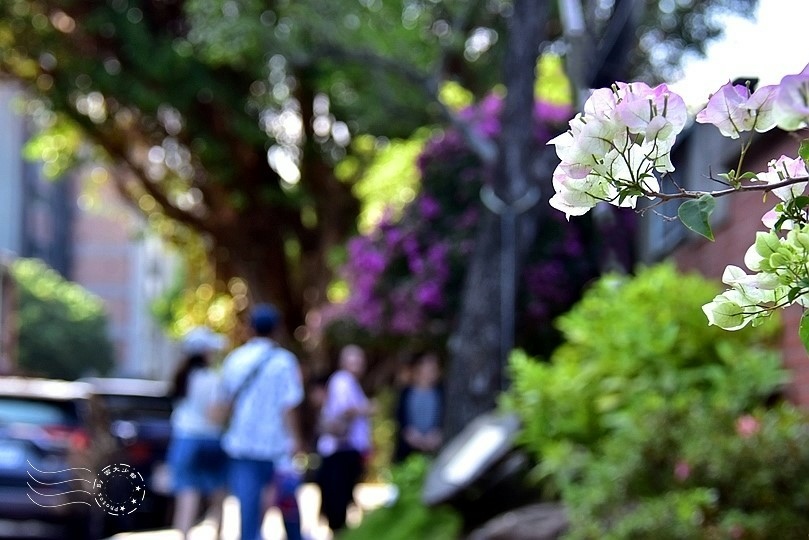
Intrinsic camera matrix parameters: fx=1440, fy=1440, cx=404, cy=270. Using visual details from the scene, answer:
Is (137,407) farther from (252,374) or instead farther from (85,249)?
(85,249)

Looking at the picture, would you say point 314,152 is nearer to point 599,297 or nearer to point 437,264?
point 437,264

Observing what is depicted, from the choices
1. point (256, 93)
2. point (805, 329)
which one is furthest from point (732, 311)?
point (256, 93)

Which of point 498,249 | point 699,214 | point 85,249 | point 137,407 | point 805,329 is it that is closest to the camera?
point 699,214

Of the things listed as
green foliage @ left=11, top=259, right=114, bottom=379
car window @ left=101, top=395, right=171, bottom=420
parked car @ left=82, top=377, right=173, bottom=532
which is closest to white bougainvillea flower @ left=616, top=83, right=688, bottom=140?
A: parked car @ left=82, top=377, right=173, bottom=532

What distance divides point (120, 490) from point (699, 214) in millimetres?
2335

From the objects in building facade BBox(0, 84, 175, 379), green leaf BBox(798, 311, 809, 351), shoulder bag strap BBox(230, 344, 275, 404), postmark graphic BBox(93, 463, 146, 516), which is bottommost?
green leaf BBox(798, 311, 809, 351)

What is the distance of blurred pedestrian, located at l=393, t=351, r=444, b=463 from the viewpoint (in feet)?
38.4

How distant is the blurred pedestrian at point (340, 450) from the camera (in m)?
10.2

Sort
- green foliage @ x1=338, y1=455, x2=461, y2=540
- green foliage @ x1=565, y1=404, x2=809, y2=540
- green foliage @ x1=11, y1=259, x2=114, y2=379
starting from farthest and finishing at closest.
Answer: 1. green foliage @ x1=11, y1=259, x2=114, y2=379
2. green foliage @ x1=338, y1=455, x2=461, y2=540
3. green foliage @ x1=565, y1=404, x2=809, y2=540

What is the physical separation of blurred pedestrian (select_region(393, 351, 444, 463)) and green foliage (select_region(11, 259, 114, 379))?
5345 centimetres

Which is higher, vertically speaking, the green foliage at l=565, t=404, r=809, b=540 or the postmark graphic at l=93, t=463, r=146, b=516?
the green foliage at l=565, t=404, r=809, b=540

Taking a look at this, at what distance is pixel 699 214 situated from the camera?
2.27 metres

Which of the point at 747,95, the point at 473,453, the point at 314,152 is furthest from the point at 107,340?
the point at 747,95

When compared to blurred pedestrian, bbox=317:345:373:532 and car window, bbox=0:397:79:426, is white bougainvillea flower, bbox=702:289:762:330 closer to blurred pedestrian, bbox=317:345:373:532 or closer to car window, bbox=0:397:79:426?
blurred pedestrian, bbox=317:345:373:532
